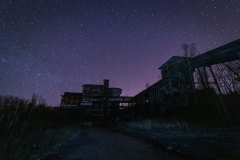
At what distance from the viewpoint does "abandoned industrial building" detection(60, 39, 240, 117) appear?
1299cm

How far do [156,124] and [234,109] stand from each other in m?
7.24

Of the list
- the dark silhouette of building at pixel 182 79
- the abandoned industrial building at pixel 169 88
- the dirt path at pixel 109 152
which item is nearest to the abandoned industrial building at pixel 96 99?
the abandoned industrial building at pixel 169 88

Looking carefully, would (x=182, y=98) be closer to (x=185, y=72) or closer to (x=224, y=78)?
(x=185, y=72)

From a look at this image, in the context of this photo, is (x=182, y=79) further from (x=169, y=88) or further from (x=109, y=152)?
(x=109, y=152)

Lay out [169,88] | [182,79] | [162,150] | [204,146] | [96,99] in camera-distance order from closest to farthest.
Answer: [204,146] → [162,150] → [182,79] → [169,88] → [96,99]

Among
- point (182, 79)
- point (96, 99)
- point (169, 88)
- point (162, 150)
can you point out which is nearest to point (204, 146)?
point (162, 150)

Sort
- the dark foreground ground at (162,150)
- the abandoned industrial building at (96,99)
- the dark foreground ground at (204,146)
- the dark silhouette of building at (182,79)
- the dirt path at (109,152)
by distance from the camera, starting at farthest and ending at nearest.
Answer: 1. the abandoned industrial building at (96,99)
2. the dark silhouette of building at (182,79)
3. the dirt path at (109,152)
4. the dark foreground ground at (162,150)
5. the dark foreground ground at (204,146)

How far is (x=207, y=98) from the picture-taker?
12297 mm

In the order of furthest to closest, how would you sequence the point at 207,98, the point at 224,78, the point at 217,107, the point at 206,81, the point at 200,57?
the point at 200,57 → the point at 206,81 → the point at 207,98 → the point at 217,107 → the point at 224,78

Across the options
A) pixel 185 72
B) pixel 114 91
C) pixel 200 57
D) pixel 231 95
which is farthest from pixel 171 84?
pixel 114 91

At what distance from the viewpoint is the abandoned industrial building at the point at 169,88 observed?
1299cm

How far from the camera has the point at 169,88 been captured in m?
20.5

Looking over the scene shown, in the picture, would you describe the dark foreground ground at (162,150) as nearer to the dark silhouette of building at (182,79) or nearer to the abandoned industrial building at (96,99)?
the dark silhouette of building at (182,79)

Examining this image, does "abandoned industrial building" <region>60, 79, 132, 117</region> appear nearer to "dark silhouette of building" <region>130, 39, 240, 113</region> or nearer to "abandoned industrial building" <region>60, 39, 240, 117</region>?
"abandoned industrial building" <region>60, 39, 240, 117</region>
